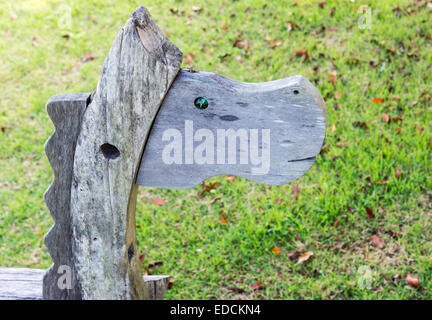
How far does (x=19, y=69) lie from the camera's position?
5168 millimetres

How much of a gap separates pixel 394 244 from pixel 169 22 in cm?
364

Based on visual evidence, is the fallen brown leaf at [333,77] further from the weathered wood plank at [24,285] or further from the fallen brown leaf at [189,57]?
the weathered wood plank at [24,285]

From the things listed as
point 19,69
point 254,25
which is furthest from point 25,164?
point 254,25

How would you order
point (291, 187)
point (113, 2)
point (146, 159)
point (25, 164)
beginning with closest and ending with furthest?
point (146, 159) → point (291, 187) → point (25, 164) → point (113, 2)

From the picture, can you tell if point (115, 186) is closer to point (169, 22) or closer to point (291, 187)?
point (291, 187)

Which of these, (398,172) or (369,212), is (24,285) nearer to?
(369,212)

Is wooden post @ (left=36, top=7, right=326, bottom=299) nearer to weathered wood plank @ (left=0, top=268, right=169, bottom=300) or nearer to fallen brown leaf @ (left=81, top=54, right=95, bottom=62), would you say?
weathered wood plank @ (left=0, top=268, right=169, bottom=300)

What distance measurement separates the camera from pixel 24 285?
220 cm

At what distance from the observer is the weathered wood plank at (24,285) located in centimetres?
212

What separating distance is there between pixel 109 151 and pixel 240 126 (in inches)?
17.6

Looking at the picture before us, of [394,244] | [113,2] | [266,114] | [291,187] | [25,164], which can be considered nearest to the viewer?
[266,114]

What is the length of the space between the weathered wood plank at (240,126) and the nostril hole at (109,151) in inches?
3.8

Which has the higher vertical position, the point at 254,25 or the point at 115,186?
the point at 254,25

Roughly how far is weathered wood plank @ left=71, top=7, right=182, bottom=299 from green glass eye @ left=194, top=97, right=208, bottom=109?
4.0 inches
